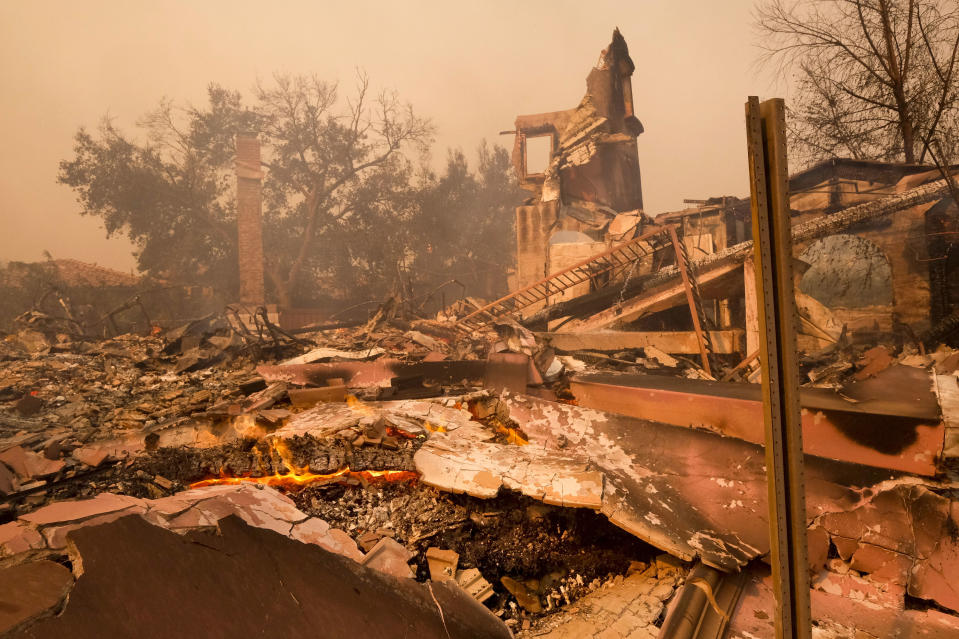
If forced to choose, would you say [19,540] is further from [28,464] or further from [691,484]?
[691,484]

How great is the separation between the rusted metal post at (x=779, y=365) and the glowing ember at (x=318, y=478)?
8.17ft

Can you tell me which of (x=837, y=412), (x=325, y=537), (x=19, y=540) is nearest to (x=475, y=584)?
(x=325, y=537)

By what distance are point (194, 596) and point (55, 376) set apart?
9.26m

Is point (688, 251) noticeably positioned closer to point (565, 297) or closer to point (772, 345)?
point (565, 297)

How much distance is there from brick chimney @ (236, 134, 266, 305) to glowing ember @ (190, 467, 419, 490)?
17.4 m

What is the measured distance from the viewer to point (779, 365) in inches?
63.9

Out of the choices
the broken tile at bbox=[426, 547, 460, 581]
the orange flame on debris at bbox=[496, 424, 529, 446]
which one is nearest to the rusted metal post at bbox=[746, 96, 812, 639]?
the broken tile at bbox=[426, 547, 460, 581]

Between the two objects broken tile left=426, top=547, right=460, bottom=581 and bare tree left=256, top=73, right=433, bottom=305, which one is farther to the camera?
bare tree left=256, top=73, right=433, bottom=305

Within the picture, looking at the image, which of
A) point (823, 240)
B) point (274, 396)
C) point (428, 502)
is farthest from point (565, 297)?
point (428, 502)

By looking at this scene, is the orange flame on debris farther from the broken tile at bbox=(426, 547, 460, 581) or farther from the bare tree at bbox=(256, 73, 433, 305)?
the bare tree at bbox=(256, 73, 433, 305)

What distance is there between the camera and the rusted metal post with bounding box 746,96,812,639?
1.57m

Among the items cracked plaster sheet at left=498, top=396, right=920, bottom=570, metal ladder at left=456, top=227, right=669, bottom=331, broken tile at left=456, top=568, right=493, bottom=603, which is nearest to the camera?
broken tile at left=456, top=568, right=493, bottom=603

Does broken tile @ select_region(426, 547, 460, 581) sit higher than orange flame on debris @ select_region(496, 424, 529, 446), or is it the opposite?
orange flame on debris @ select_region(496, 424, 529, 446)

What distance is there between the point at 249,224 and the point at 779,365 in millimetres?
21195
